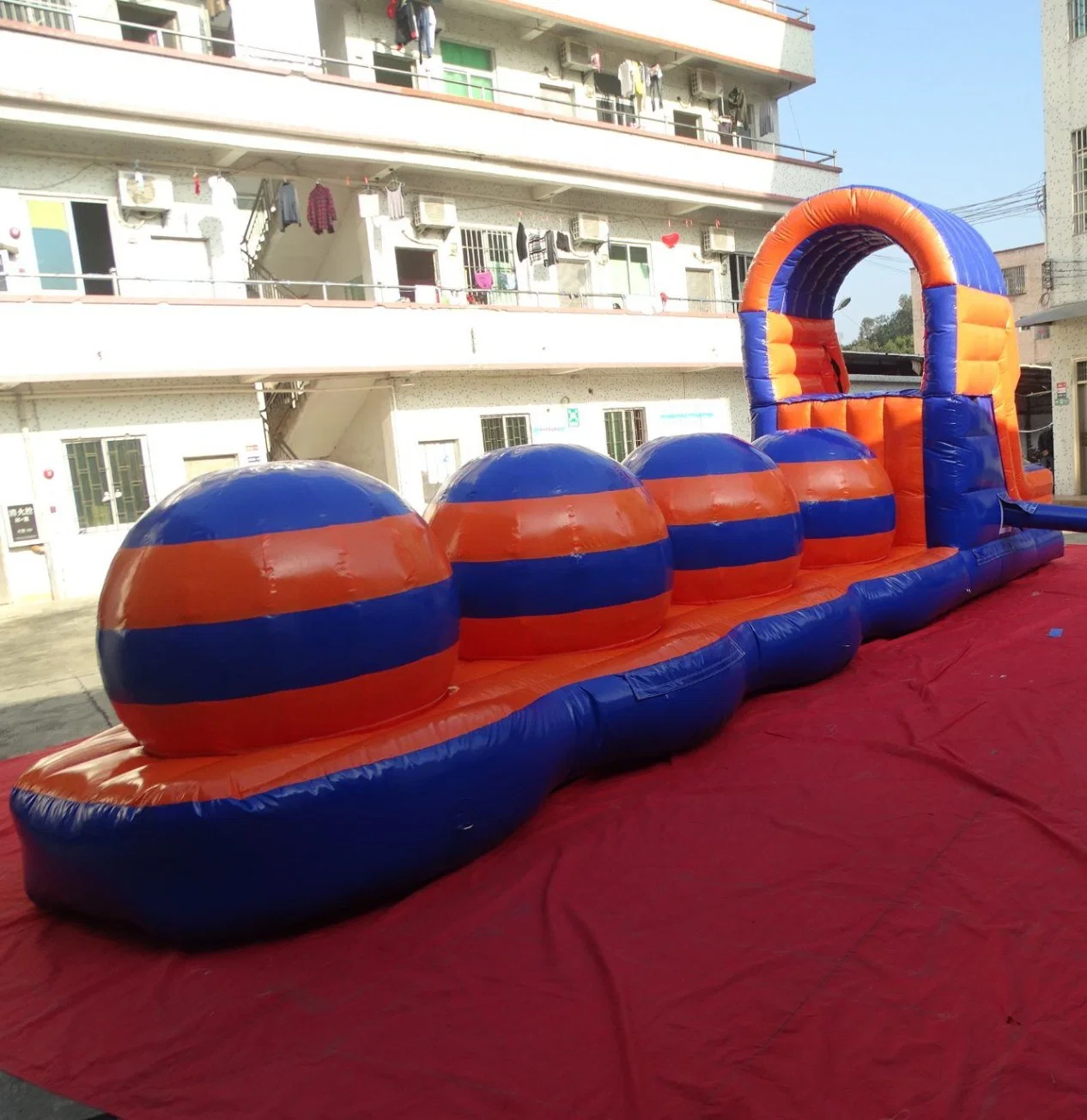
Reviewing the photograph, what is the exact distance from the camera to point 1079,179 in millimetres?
13727

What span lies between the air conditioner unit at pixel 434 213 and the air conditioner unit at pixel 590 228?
2.59 m

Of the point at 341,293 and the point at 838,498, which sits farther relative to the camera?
the point at 341,293

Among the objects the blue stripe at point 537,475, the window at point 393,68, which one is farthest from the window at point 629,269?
the blue stripe at point 537,475

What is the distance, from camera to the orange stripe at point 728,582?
495 cm

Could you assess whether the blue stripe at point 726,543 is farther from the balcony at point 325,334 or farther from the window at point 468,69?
the window at point 468,69

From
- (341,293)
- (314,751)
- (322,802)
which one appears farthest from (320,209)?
(322,802)

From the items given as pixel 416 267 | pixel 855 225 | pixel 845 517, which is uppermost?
Answer: pixel 416 267

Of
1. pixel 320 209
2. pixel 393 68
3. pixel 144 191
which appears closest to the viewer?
pixel 144 191

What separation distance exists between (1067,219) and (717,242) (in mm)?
6957

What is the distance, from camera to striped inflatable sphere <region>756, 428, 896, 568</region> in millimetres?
5848

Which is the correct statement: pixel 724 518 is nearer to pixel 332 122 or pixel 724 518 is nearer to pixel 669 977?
pixel 669 977

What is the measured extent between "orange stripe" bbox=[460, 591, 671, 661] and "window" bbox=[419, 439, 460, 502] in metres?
11.5

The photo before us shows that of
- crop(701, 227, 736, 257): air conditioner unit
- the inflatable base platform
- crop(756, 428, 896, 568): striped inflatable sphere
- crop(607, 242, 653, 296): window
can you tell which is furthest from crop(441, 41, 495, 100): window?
the inflatable base platform

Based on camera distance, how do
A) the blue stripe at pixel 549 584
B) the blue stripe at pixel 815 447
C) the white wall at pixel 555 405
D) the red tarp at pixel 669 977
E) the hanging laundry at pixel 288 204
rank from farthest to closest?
the white wall at pixel 555 405 < the hanging laundry at pixel 288 204 < the blue stripe at pixel 815 447 < the blue stripe at pixel 549 584 < the red tarp at pixel 669 977
